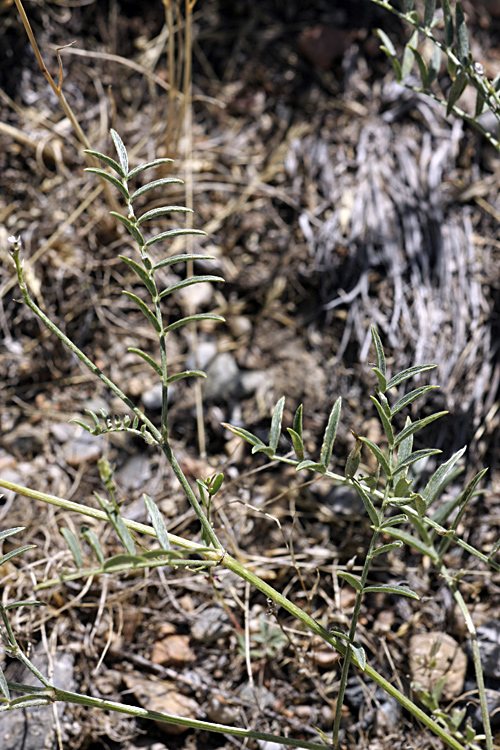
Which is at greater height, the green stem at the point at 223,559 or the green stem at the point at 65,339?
the green stem at the point at 65,339

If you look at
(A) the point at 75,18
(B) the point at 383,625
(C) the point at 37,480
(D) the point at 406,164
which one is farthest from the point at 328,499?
(A) the point at 75,18

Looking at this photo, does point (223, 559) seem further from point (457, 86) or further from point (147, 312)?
point (457, 86)

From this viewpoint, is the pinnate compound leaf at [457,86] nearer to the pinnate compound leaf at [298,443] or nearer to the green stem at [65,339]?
the pinnate compound leaf at [298,443]

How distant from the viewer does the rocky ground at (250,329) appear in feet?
4.70

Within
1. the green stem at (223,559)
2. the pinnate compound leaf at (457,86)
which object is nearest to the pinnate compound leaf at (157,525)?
the green stem at (223,559)

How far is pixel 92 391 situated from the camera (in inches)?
Answer: 73.4

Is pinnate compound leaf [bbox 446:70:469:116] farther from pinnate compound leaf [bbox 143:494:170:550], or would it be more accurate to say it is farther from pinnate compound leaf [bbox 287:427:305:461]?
pinnate compound leaf [bbox 143:494:170:550]

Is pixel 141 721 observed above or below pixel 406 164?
below

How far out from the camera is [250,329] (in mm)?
1938

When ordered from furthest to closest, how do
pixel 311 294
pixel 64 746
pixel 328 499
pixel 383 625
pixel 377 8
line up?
pixel 377 8 < pixel 311 294 < pixel 328 499 < pixel 383 625 < pixel 64 746

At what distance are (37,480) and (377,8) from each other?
1.92m

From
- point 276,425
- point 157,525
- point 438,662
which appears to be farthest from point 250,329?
point 157,525

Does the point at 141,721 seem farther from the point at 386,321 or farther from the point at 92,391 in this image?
the point at 386,321

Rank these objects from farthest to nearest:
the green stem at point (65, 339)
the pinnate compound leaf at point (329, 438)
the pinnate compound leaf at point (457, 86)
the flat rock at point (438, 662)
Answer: the flat rock at point (438, 662) < the pinnate compound leaf at point (457, 86) < the pinnate compound leaf at point (329, 438) < the green stem at point (65, 339)
